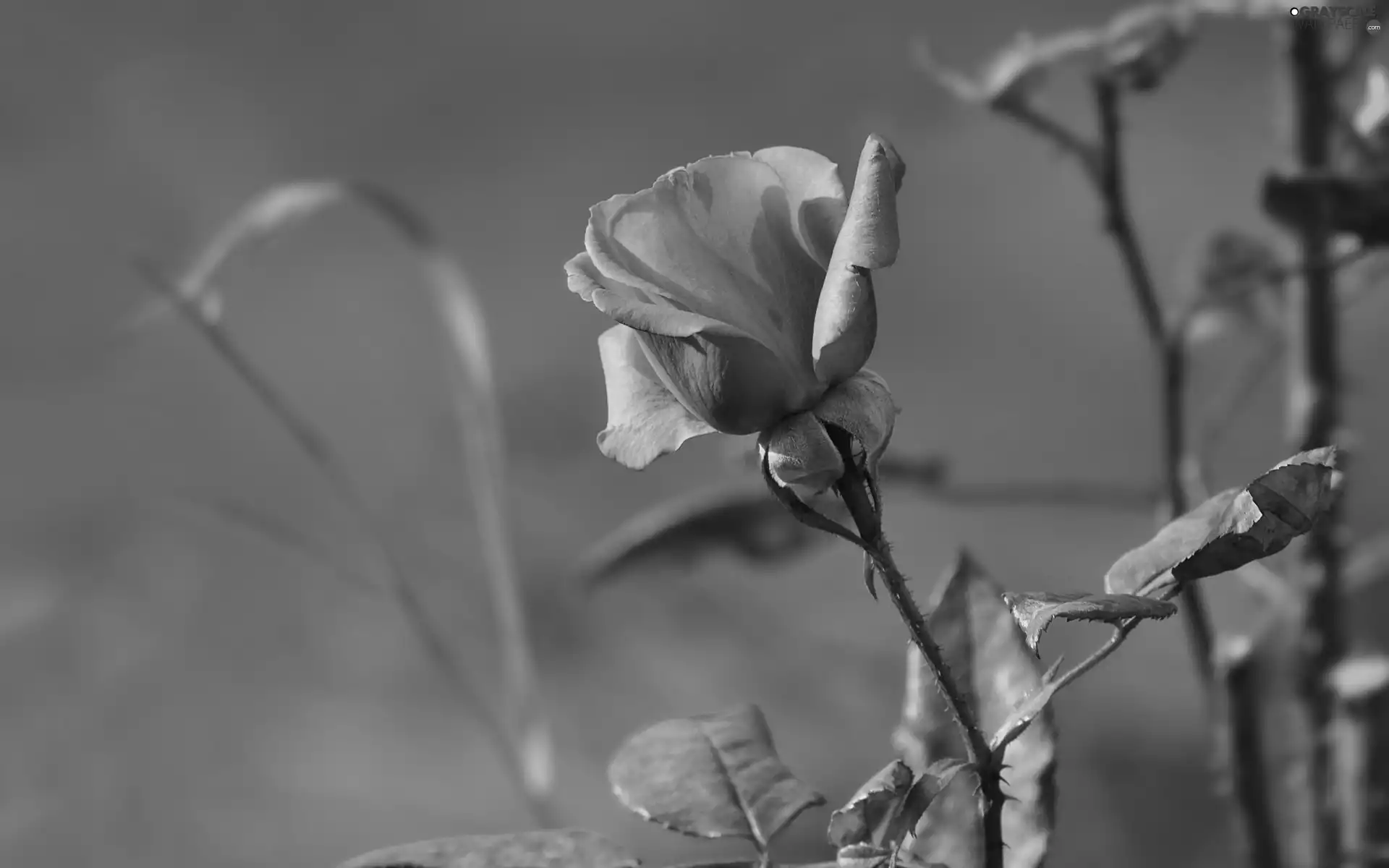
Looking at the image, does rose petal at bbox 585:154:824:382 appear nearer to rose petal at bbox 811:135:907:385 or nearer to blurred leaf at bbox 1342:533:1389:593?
rose petal at bbox 811:135:907:385

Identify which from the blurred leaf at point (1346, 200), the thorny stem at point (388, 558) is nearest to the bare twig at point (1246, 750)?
the blurred leaf at point (1346, 200)

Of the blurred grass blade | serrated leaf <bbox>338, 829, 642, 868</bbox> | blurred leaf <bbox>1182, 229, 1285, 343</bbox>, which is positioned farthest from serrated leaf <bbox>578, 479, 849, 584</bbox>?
serrated leaf <bbox>338, 829, 642, 868</bbox>

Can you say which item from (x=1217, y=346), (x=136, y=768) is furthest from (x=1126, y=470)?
(x=136, y=768)

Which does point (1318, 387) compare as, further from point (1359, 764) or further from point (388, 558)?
point (388, 558)

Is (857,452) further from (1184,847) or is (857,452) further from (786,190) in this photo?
(1184,847)

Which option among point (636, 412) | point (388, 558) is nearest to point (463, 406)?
point (388, 558)
